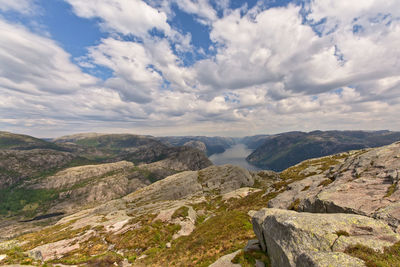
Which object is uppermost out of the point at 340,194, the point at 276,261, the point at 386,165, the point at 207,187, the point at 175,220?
the point at 386,165

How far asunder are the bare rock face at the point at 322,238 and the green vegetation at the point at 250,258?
141 centimetres

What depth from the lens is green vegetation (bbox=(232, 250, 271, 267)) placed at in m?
15.3

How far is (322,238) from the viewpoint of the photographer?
11.3 meters

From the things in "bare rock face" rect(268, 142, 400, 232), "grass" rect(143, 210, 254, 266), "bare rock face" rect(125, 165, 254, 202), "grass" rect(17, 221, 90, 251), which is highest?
"bare rock face" rect(268, 142, 400, 232)

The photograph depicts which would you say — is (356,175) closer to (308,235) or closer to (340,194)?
(340,194)

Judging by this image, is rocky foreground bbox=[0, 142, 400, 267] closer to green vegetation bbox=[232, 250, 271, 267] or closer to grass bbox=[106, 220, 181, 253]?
green vegetation bbox=[232, 250, 271, 267]

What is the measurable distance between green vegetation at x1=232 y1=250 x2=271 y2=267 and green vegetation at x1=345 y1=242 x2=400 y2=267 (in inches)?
307

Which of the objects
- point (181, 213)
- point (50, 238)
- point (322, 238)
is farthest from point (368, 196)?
point (50, 238)

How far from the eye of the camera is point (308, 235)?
38.5 ft

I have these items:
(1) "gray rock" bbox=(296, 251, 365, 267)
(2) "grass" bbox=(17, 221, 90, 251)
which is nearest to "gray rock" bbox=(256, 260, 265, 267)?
(1) "gray rock" bbox=(296, 251, 365, 267)

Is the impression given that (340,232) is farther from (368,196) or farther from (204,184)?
(204,184)

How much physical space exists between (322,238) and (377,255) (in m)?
2.64

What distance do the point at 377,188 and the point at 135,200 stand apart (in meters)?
168

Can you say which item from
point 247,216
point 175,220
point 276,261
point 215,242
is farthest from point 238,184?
point 276,261
